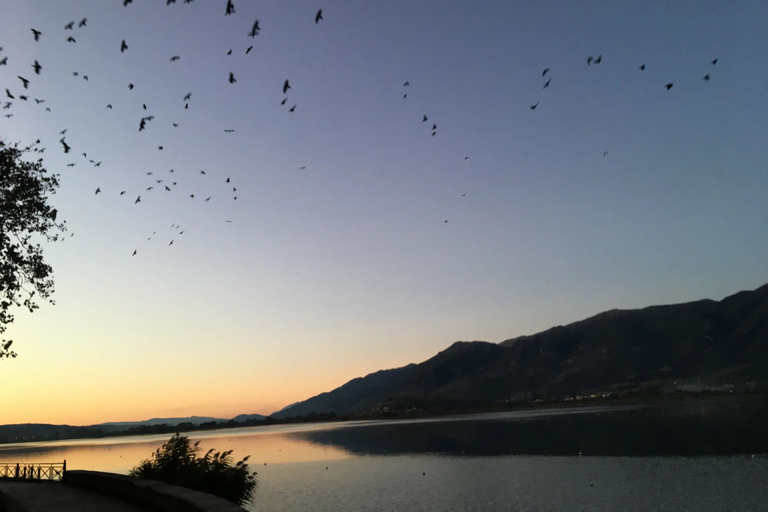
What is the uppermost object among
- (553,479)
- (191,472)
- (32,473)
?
(191,472)

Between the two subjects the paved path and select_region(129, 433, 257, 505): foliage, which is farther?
select_region(129, 433, 257, 505): foliage

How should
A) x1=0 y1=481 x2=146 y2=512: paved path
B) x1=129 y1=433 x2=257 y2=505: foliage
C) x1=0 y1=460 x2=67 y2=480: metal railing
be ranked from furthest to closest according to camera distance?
x1=0 y1=460 x2=67 y2=480: metal railing, x1=129 y1=433 x2=257 y2=505: foliage, x1=0 y1=481 x2=146 y2=512: paved path

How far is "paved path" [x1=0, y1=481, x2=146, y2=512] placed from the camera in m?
22.8

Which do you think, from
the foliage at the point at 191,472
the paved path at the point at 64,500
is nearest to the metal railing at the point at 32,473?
the paved path at the point at 64,500

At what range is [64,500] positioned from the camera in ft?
84.1

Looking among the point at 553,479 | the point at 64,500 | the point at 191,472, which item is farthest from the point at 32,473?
the point at 553,479

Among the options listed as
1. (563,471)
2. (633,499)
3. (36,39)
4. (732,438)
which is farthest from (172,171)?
(732,438)

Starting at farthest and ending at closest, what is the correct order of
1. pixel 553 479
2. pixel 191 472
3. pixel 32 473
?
pixel 553 479, pixel 32 473, pixel 191 472

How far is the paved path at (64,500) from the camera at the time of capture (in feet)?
74.6

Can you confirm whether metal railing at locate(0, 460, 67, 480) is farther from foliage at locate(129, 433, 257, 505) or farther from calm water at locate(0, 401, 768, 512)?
calm water at locate(0, 401, 768, 512)

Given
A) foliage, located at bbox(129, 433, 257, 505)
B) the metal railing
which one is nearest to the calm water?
foliage, located at bbox(129, 433, 257, 505)

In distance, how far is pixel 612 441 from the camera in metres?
99.9

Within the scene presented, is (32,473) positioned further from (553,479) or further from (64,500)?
(553,479)

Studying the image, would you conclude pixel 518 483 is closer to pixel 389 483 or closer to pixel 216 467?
pixel 389 483
